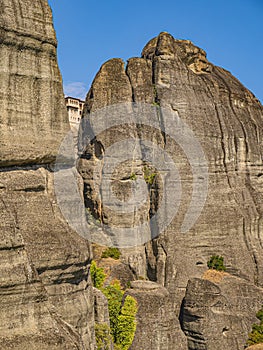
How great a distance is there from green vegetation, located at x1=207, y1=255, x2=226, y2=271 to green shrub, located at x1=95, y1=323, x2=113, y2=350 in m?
13.8

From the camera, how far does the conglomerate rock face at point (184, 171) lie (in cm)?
2897

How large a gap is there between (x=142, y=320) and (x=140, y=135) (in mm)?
11816

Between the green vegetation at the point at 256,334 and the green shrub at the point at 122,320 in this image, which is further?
the green vegetation at the point at 256,334

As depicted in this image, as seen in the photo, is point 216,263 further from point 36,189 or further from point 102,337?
point 36,189

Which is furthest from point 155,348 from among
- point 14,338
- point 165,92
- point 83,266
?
point 165,92

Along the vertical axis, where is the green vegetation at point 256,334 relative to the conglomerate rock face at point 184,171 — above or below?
below

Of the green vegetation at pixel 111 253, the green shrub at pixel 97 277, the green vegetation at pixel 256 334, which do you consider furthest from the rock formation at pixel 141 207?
the green shrub at pixel 97 277

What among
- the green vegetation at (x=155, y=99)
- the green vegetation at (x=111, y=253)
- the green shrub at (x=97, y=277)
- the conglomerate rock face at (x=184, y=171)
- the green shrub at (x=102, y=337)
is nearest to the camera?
the green shrub at (x=102, y=337)

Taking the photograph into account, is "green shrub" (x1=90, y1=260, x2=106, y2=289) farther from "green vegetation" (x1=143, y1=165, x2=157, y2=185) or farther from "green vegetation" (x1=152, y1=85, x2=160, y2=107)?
"green vegetation" (x1=152, y1=85, x2=160, y2=107)

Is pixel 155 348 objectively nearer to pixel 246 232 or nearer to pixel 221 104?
pixel 246 232

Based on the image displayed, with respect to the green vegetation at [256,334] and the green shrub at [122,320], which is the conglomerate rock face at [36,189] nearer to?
the green shrub at [122,320]

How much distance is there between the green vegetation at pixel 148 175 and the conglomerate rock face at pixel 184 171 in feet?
0.43

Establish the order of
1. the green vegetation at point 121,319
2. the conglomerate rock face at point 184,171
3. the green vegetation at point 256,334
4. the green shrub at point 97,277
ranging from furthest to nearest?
the conglomerate rock face at point 184,171
the green vegetation at point 256,334
the green shrub at point 97,277
the green vegetation at point 121,319

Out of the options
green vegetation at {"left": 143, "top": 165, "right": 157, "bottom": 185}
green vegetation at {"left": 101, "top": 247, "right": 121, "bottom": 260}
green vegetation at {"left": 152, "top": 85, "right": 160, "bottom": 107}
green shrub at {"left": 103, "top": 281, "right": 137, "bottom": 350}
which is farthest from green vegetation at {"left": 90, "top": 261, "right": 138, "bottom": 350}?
green vegetation at {"left": 152, "top": 85, "right": 160, "bottom": 107}
